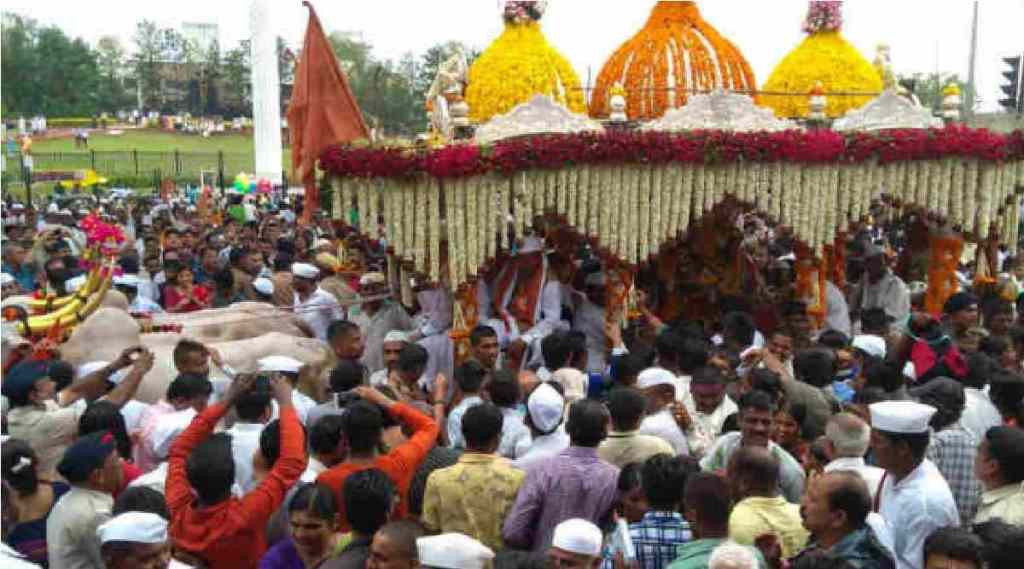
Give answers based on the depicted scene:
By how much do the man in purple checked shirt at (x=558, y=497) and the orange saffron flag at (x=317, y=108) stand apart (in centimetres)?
563

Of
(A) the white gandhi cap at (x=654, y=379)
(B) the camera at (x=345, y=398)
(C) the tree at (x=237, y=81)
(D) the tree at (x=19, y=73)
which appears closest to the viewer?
(B) the camera at (x=345, y=398)

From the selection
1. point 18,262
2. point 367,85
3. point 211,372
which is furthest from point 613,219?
point 367,85

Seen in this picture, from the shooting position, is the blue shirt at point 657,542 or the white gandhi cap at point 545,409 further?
the white gandhi cap at point 545,409

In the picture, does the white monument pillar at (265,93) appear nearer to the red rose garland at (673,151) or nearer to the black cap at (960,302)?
the red rose garland at (673,151)

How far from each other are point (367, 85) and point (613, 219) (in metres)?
46.1

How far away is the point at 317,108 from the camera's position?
10.2 meters

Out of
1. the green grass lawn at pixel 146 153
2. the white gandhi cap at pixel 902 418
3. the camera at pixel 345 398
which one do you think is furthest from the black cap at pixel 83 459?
the green grass lawn at pixel 146 153

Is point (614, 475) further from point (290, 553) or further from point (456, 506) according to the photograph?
point (290, 553)

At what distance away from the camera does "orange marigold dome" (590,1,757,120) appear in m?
12.0

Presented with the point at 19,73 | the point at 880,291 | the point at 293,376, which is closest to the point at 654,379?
the point at 293,376

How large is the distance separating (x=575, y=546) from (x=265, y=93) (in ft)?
113

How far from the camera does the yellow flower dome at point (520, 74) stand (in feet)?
37.7

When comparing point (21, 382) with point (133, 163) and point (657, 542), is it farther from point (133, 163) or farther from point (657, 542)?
point (133, 163)

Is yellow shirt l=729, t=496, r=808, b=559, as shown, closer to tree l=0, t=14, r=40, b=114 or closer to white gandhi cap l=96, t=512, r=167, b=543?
white gandhi cap l=96, t=512, r=167, b=543
